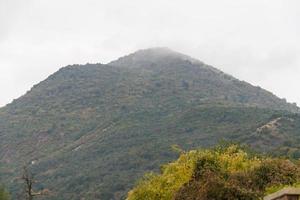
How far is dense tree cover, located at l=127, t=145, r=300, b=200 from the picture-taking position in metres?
25.4

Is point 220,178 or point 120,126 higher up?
point 120,126

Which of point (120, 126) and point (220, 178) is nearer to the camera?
point (220, 178)

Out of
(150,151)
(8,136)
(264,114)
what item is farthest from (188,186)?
(8,136)

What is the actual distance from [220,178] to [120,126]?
124 m

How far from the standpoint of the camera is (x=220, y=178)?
1108 inches

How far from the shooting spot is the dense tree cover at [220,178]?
83.3 ft

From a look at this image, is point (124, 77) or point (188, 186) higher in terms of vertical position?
point (124, 77)

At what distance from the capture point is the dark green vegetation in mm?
118000

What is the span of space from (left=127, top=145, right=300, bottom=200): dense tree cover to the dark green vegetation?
39518 millimetres

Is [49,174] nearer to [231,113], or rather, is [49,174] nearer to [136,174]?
[136,174]

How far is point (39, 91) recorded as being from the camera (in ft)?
628

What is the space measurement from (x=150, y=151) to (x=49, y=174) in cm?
1940

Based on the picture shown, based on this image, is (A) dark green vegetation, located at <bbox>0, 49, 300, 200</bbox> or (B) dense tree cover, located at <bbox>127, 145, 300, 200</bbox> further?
(A) dark green vegetation, located at <bbox>0, 49, 300, 200</bbox>

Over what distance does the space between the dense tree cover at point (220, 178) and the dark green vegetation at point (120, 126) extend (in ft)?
130
